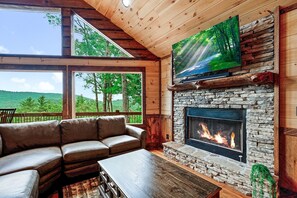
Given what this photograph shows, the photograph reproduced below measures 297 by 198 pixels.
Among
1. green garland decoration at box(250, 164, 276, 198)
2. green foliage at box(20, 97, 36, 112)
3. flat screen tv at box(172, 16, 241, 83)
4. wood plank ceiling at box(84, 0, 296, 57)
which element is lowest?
green garland decoration at box(250, 164, 276, 198)

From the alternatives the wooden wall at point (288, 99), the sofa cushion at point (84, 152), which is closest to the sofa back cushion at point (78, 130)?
the sofa cushion at point (84, 152)

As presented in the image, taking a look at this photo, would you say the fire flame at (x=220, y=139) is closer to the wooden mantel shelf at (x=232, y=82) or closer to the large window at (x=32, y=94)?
the wooden mantel shelf at (x=232, y=82)

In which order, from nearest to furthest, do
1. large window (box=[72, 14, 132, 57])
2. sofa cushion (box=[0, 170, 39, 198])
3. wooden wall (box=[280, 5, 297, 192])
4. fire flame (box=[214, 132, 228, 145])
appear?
sofa cushion (box=[0, 170, 39, 198]) < wooden wall (box=[280, 5, 297, 192]) < fire flame (box=[214, 132, 228, 145]) < large window (box=[72, 14, 132, 57])

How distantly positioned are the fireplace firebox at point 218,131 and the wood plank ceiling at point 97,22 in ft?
6.54

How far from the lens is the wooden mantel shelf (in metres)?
2.20

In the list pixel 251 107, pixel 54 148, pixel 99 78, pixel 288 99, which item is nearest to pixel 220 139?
pixel 251 107

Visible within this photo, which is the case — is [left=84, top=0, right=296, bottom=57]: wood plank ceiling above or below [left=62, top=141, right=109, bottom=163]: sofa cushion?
above

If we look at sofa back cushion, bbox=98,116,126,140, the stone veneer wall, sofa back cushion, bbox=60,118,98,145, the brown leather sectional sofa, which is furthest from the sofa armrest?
the stone veneer wall

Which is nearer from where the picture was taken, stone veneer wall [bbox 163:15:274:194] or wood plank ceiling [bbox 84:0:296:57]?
stone veneer wall [bbox 163:15:274:194]

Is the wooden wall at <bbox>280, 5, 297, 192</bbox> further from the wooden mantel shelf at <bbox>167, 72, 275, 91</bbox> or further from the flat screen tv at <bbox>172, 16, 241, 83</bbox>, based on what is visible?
the flat screen tv at <bbox>172, 16, 241, 83</bbox>

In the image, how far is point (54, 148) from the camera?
288 cm

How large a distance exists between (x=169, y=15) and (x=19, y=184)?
3097mm

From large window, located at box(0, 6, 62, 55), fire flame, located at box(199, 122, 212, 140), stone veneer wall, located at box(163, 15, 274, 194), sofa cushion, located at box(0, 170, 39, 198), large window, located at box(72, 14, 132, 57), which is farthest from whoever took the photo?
large window, located at box(72, 14, 132, 57)

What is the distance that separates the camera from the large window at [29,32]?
417cm
